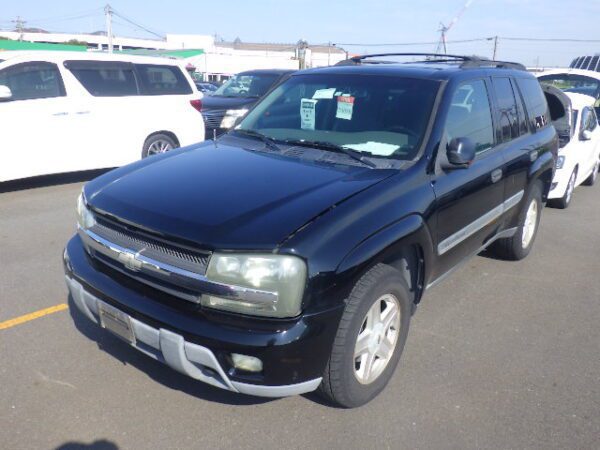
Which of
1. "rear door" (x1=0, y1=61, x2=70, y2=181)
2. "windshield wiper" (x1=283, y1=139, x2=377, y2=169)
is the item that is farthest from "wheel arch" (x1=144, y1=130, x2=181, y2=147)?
"windshield wiper" (x1=283, y1=139, x2=377, y2=169)

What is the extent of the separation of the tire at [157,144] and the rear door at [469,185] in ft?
18.7

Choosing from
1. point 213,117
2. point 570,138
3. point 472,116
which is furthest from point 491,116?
point 213,117

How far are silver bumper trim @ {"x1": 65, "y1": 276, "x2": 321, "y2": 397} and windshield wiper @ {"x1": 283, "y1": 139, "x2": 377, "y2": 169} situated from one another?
136cm

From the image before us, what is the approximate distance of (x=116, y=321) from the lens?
2.71 m

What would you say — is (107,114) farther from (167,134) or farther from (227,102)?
(227,102)

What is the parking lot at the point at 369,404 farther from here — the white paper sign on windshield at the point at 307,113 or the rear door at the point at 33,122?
the rear door at the point at 33,122

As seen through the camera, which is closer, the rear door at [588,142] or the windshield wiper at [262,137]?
Result: the windshield wiper at [262,137]

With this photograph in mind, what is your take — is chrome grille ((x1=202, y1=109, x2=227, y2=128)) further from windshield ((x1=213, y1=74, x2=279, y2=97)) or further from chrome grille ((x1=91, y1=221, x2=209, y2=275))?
chrome grille ((x1=91, y1=221, x2=209, y2=275))

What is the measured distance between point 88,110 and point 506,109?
577 centimetres

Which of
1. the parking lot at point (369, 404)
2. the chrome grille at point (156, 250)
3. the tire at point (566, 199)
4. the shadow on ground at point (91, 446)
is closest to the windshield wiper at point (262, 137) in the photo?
the chrome grille at point (156, 250)

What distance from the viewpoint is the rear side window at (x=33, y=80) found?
6.94 metres

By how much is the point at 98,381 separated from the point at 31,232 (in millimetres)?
3210

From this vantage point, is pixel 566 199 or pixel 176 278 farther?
pixel 566 199

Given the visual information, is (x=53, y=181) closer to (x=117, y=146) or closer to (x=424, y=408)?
(x=117, y=146)
